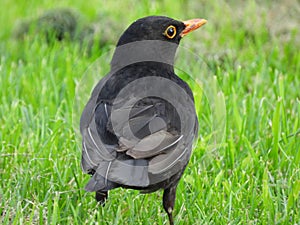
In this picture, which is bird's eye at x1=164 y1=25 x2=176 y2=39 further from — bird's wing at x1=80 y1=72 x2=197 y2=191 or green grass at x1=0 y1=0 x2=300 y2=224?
green grass at x1=0 y1=0 x2=300 y2=224

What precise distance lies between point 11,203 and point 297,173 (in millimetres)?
1736

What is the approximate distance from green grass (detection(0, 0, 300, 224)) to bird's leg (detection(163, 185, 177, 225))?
8cm

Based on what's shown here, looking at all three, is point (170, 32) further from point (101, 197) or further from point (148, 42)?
point (101, 197)

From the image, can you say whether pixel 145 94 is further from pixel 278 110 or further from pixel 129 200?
pixel 278 110

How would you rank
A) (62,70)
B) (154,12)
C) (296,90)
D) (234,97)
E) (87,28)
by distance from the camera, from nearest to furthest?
1. (234,97)
2. (296,90)
3. (62,70)
4. (154,12)
5. (87,28)

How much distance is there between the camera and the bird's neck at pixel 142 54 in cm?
404

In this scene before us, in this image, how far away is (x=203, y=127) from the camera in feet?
16.6

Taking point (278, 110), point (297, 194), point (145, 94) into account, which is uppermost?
point (145, 94)

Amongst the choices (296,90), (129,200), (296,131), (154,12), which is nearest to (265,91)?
(296,90)

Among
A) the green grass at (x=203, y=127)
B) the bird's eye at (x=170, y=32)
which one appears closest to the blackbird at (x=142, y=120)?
the bird's eye at (x=170, y=32)

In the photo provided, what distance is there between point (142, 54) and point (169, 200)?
887 mm

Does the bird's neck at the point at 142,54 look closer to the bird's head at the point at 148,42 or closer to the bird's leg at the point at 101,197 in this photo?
the bird's head at the point at 148,42

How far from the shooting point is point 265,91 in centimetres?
564

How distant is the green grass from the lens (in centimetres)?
394
